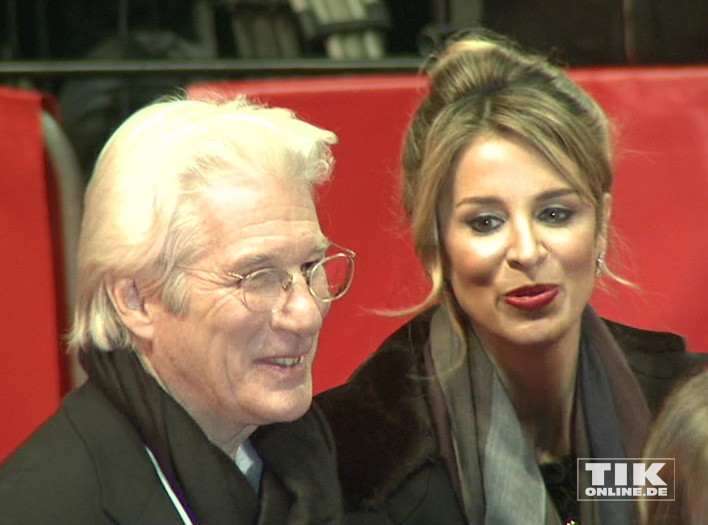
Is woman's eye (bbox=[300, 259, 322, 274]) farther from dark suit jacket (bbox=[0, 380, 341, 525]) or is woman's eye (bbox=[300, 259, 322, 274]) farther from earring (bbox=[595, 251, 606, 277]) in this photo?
earring (bbox=[595, 251, 606, 277])

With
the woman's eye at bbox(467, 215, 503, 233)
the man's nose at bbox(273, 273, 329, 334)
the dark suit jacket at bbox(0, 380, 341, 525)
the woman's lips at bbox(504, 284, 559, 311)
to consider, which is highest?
the woman's eye at bbox(467, 215, 503, 233)

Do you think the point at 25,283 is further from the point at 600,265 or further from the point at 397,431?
the point at 600,265

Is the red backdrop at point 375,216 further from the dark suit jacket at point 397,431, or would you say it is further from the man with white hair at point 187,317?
the man with white hair at point 187,317

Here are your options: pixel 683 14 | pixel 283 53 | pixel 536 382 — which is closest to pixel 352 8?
pixel 283 53

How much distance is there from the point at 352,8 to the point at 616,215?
0.58 metres

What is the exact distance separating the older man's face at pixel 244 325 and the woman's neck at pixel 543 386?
36cm

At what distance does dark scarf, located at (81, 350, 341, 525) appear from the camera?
1505mm

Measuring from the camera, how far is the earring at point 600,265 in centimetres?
182

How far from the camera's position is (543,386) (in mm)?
1833

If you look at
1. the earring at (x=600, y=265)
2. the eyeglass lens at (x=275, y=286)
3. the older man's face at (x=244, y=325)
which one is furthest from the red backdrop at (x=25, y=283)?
the earring at (x=600, y=265)

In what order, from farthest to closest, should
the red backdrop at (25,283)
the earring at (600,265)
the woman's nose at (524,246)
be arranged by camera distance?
1. the red backdrop at (25,283)
2. the earring at (600,265)
3. the woman's nose at (524,246)

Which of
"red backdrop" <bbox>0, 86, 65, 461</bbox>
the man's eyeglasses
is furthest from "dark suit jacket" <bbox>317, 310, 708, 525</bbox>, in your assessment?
"red backdrop" <bbox>0, 86, 65, 461</bbox>

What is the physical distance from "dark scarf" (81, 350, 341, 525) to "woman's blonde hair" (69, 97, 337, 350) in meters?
0.04

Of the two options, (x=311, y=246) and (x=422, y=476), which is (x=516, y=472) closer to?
(x=422, y=476)
